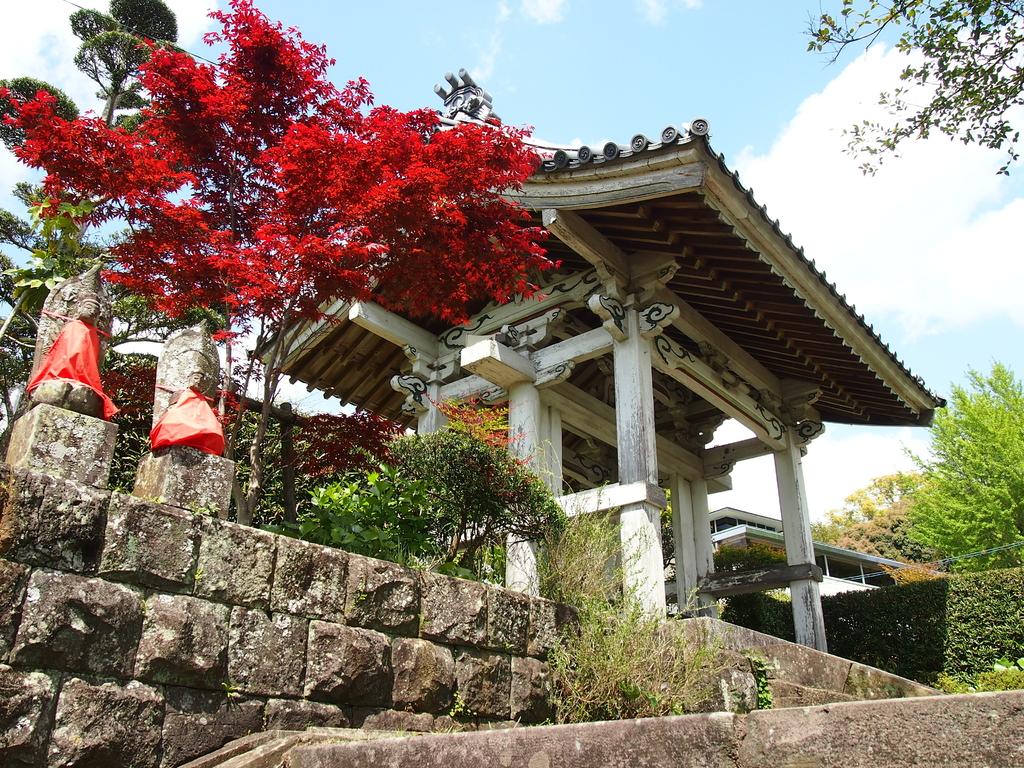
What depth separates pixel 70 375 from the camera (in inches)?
146

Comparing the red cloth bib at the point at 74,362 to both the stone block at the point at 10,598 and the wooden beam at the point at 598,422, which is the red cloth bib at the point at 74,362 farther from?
the wooden beam at the point at 598,422

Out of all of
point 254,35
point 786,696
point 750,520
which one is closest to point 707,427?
point 786,696

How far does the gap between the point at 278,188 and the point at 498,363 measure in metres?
2.53

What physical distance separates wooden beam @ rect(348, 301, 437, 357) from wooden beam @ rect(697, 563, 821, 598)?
4138 mm

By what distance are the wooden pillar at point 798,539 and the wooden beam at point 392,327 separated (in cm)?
442

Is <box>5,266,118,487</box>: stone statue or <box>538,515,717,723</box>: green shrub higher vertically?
<box>5,266,118,487</box>: stone statue

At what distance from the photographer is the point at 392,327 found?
8.62 metres

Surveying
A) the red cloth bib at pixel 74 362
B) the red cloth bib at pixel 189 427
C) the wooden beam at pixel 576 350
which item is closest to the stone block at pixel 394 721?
the red cloth bib at pixel 189 427

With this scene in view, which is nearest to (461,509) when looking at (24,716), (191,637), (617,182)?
(191,637)

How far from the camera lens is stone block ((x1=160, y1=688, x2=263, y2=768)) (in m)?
3.20

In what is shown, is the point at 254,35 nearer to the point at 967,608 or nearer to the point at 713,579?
the point at 713,579

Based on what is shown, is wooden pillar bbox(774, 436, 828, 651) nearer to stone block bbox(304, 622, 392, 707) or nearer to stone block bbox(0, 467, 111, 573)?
stone block bbox(304, 622, 392, 707)

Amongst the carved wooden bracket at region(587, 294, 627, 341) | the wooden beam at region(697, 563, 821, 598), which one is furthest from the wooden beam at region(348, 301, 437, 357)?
the wooden beam at region(697, 563, 821, 598)

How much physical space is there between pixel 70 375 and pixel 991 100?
5846 mm
